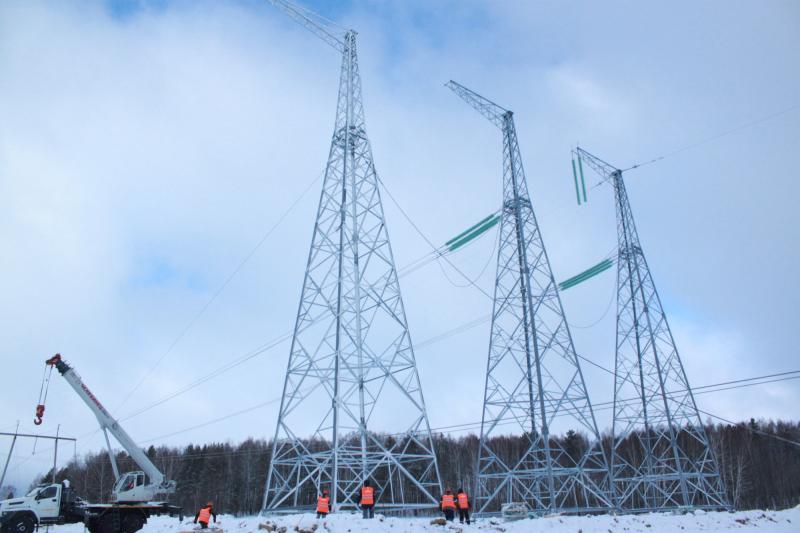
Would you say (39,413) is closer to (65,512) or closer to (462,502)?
(65,512)

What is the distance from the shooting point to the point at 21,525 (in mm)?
19938

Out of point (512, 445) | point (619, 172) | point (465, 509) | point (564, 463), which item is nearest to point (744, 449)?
point (564, 463)

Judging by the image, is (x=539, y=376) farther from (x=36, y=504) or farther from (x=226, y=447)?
(x=226, y=447)

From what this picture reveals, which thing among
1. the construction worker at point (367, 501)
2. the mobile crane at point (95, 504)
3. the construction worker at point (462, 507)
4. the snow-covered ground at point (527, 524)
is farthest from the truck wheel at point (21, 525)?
the construction worker at point (462, 507)

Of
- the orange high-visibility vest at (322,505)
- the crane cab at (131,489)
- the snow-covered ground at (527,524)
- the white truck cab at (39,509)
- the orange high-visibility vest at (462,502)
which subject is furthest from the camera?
the crane cab at (131,489)

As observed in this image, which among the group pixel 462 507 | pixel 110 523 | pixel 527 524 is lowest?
pixel 527 524

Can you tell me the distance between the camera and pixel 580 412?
1150 inches

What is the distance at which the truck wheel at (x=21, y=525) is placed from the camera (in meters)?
19.7

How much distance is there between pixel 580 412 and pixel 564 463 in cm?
4803

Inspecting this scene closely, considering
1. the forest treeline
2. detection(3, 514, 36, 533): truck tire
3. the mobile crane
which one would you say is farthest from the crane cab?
the forest treeline

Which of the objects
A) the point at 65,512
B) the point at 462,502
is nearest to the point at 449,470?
the point at 462,502

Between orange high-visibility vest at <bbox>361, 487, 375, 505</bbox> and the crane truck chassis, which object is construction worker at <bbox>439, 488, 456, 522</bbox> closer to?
orange high-visibility vest at <bbox>361, 487, 375, 505</bbox>

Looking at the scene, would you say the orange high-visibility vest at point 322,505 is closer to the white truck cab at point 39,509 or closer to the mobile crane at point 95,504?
the mobile crane at point 95,504

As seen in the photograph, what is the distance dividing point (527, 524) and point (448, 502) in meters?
2.99
